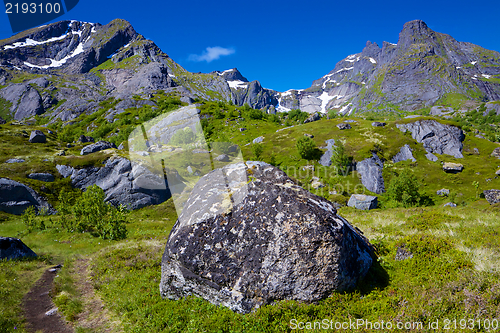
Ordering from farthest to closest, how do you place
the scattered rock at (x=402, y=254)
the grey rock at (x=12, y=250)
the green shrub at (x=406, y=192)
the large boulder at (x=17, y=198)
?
1. the green shrub at (x=406, y=192)
2. the large boulder at (x=17, y=198)
3. the grey rock at (x=12, y=250)
4. the scattered rock at (x=402, y=254)

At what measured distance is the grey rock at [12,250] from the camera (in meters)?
16.7

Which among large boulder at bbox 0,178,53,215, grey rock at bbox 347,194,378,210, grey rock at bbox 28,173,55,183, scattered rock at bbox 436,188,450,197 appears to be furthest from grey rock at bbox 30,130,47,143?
scattered rock at bbox 436,188,450,197

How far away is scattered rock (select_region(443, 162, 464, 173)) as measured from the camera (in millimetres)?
70250

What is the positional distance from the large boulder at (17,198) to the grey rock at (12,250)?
28795mm

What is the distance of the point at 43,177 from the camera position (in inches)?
1853

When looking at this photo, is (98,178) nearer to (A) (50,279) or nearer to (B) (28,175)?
(B) (28,175)

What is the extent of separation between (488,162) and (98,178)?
11501 cm

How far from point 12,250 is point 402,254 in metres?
26.2

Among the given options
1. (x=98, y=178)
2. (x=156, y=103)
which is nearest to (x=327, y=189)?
(x=98, y=178)

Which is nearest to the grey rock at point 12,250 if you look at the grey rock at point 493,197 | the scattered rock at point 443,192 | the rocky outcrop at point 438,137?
the grey rock at point 493,197

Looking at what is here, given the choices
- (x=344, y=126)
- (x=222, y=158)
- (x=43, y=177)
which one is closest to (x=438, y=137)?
(x=344, y=126)

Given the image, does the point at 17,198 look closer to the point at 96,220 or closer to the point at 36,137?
the point at 96,220

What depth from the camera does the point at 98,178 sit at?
158 ft

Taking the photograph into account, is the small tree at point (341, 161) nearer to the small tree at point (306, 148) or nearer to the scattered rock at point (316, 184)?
the scattered rock at point (316, 184)
